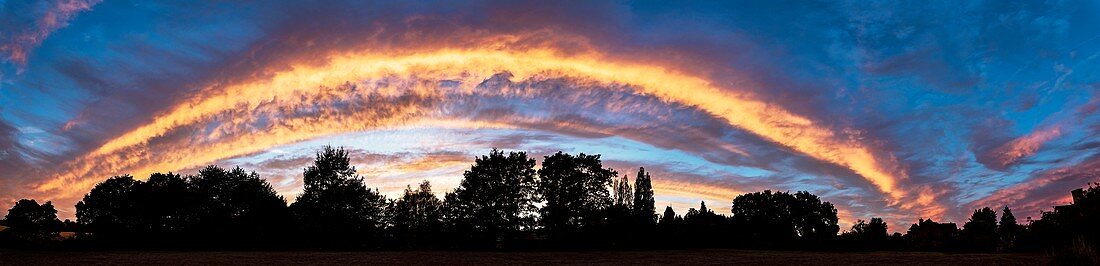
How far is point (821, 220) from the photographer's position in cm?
13312

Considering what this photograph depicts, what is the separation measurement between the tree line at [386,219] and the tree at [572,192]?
148mm

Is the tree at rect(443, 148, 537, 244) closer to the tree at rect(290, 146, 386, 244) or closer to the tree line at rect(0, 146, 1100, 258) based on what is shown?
the tree line at rect(0, 146, 1100, 258)

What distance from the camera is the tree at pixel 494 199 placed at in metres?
79.2

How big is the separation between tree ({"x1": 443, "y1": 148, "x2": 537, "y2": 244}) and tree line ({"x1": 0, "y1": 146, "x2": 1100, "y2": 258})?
149mm

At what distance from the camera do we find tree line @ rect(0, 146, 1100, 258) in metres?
76.4

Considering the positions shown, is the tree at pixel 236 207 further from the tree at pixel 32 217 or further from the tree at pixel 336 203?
the tree at pixel 32 217

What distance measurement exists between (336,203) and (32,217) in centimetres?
5643

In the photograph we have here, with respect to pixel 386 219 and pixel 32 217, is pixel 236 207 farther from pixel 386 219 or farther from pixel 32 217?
pixel 32 217

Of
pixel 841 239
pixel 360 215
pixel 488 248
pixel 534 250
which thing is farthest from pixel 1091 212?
pixel 360 215

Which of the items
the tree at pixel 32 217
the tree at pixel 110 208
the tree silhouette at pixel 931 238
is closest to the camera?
the tree silhouette at pixel 931 238

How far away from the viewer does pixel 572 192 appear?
82250mm

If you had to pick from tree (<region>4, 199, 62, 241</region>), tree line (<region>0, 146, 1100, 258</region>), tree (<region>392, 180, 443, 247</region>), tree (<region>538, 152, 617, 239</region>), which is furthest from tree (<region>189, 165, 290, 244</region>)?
tree (<region>538, 152, 617, 239</region>)

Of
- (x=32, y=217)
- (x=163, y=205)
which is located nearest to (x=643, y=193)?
(x=163, y=205)

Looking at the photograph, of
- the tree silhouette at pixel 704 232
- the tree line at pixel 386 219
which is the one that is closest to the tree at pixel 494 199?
the tree line at pixel 386 219
